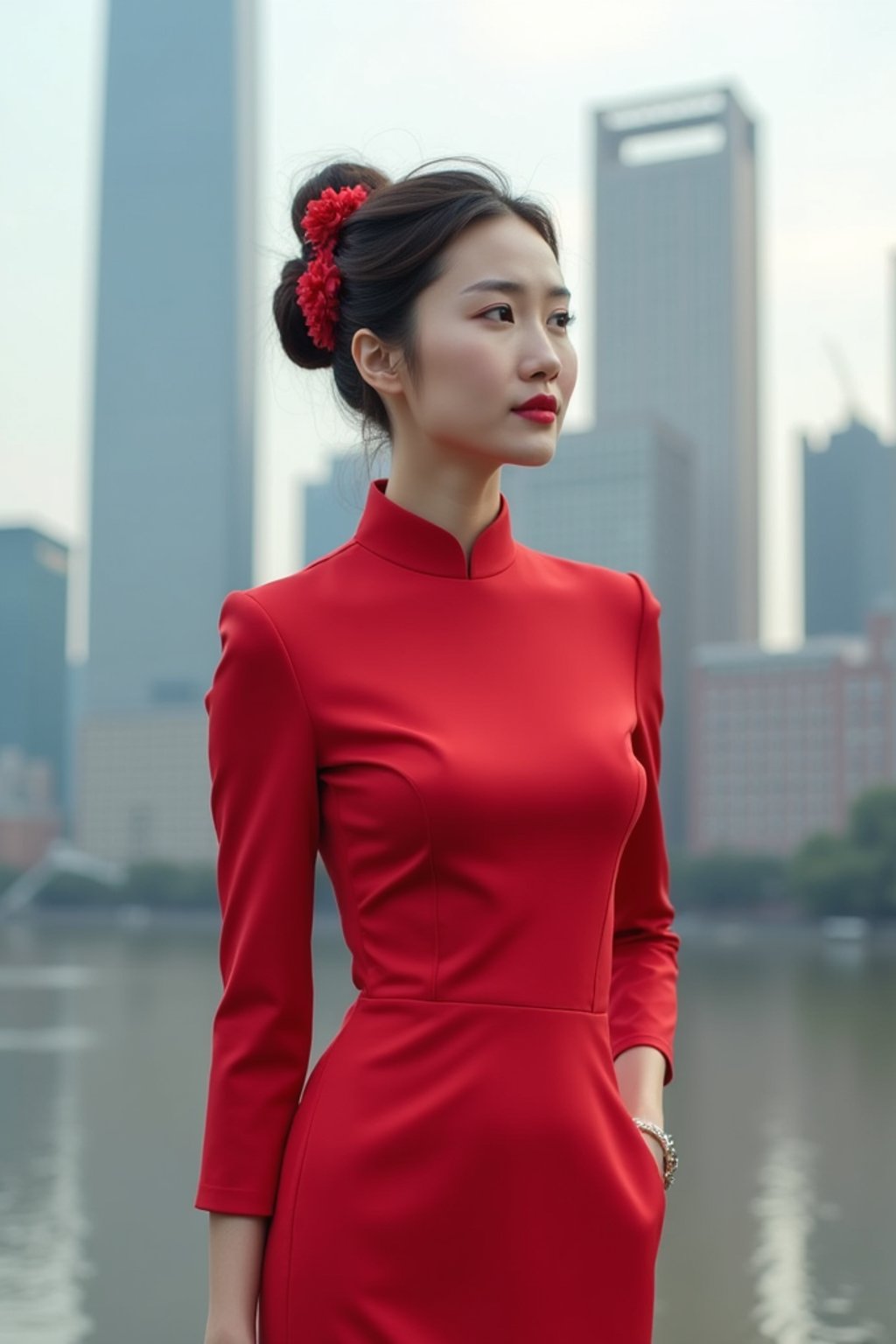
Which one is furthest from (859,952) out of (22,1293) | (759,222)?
(759,222)

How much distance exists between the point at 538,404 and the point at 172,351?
79.9 metres

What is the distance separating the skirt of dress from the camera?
1.06 meters

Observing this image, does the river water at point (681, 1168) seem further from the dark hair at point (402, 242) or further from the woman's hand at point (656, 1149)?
the dark hair at point (402, 242)

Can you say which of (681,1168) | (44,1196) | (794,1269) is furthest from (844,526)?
(794,1269)

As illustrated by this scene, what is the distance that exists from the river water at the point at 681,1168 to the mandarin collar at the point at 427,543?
54 centimetres

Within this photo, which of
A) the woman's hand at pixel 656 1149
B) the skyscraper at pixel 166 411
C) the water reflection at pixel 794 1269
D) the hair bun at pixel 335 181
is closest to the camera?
the woman's hand at pixel 656 1149

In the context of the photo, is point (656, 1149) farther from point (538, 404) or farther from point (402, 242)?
point (402, 242)

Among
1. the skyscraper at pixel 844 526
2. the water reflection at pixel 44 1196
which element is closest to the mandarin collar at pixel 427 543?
the water reflection at pixel 44 1196

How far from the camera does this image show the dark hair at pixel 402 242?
1172mm

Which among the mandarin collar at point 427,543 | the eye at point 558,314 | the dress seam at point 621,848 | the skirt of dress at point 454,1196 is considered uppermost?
the eye at point 558,314

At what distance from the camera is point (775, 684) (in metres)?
56.9

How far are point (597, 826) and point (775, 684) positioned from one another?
5684 centimetres

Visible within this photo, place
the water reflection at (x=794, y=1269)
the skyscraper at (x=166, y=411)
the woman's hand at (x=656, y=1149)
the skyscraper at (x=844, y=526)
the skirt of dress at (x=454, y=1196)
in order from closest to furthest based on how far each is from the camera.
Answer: the skirt of dress at (x=454, y=1196) < the woman's hand at (x=656, y=1149) < the water reflection at (x=794, y=1269) < the skyscraper at (x=166, y=411) < the skyscraper at (x=844, y=526)

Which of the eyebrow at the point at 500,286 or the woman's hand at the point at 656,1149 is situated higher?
the eyebrow at the point at 500,286
